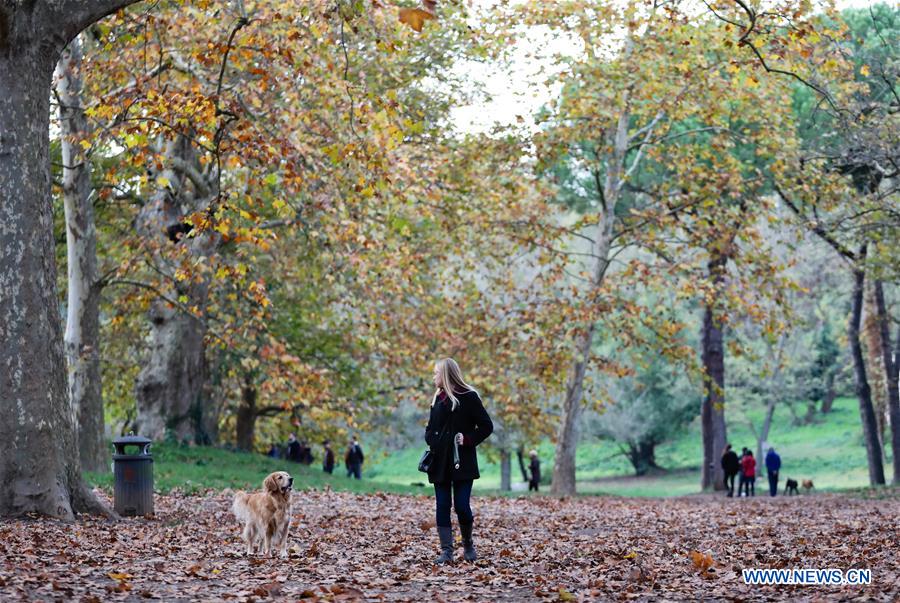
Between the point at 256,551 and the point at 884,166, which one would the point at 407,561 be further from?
the point at 884,166

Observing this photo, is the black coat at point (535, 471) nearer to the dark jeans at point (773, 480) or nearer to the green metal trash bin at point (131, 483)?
the dark jeans at point (773, 480)

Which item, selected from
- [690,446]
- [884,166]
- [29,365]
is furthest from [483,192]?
[690,446]

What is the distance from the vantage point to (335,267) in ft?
80.3

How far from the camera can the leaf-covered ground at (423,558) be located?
869cm

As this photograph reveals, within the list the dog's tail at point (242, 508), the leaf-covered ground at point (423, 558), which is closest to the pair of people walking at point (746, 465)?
the leaf-covered ground at point (423, 558)

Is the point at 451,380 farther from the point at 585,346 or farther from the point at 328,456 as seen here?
the point at 328,456

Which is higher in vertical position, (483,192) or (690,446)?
(483,192)

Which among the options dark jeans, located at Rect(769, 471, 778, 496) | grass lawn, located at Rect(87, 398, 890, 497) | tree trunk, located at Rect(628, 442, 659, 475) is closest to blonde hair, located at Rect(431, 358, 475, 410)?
grass lawn, located at Rect(87, 398, 890, 497)

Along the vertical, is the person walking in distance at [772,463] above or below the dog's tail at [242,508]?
below

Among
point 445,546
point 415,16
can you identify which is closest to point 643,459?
point 445,546

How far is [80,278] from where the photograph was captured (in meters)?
23.0

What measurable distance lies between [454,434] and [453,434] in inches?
0.5

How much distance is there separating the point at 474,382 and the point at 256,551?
18.4 m

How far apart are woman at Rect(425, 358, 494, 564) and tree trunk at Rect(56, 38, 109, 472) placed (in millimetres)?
13009
